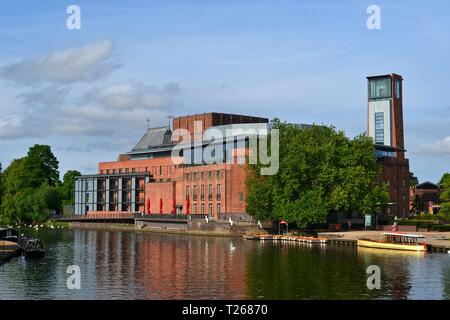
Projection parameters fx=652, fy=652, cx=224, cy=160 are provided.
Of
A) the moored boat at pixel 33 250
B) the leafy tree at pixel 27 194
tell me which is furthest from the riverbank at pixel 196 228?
the moored boat at pixel 33 250

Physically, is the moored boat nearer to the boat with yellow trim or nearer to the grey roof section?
the boat with yellow trim

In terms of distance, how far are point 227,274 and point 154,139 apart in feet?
417

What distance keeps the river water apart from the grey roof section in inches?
3486

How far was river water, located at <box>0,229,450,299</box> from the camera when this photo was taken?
5288 centimetres

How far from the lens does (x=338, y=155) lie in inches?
4897

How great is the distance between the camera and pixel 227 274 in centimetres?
6500

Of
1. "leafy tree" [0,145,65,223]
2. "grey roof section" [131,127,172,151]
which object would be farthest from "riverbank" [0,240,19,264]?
"grey roof section" [131,127,172,151]

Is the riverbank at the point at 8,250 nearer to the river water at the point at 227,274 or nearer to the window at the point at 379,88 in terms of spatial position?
the river water at the point at 227,274

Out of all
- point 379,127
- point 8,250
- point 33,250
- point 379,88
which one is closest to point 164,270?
point 33,250

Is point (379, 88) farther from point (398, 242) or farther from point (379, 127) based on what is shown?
point (398, 242)

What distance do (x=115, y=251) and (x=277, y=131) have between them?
1833 inches
